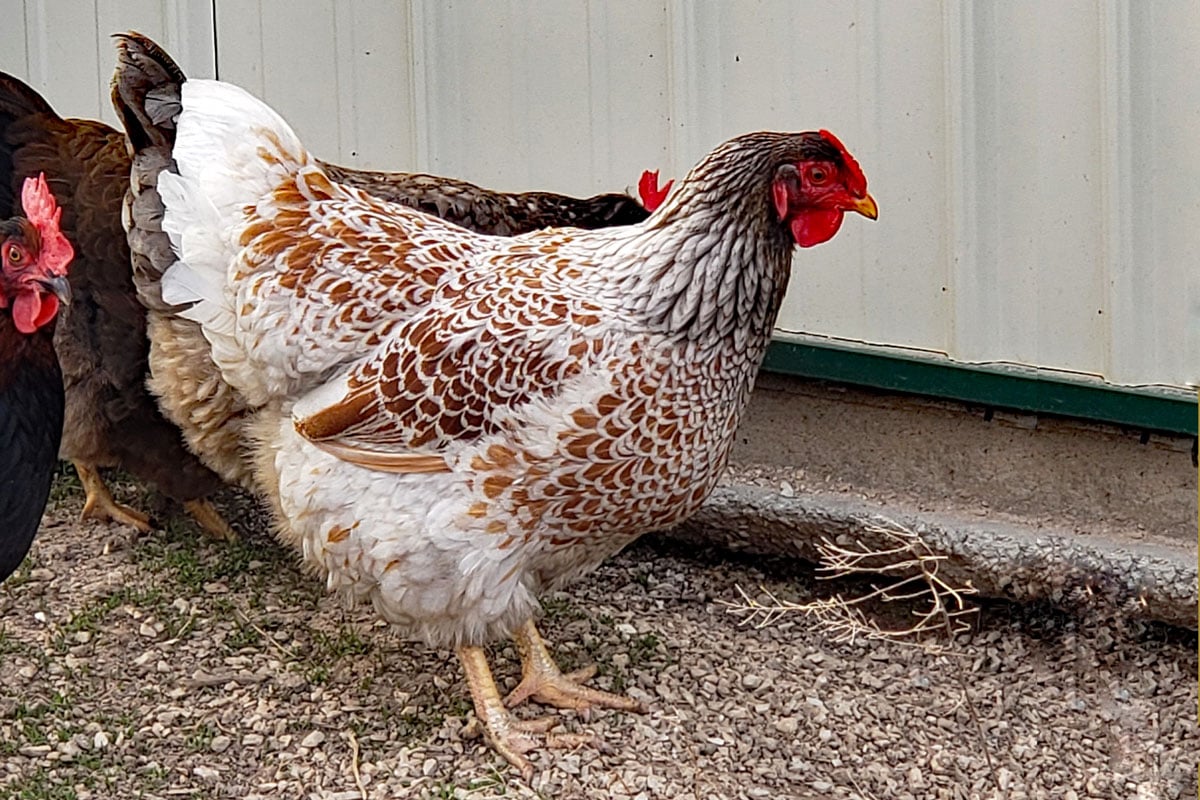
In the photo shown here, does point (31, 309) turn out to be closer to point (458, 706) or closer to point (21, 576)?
point (458, 706)

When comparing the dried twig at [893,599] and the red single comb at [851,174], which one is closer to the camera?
the red single comb at [851,174]

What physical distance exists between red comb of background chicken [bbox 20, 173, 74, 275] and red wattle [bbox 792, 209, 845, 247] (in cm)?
154

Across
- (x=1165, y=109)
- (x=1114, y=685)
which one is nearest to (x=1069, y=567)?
(x=1114, y=685)

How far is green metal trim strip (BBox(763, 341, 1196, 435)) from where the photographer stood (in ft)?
12.6

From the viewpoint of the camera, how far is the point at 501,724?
140 inches

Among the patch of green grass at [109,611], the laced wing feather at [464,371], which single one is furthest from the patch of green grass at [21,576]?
A: the laced wing feather at [464,371]

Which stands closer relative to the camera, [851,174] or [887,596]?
[851,174]

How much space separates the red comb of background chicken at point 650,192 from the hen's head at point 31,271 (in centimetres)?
169

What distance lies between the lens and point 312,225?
3.61 meters

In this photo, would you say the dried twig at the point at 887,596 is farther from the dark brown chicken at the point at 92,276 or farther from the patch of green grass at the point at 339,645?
the dark brown chicken at the point at 92,276

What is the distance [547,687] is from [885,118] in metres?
1.72

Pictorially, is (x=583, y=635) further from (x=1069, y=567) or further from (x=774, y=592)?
(x=1069, y=567)

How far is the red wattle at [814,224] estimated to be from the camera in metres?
3.37

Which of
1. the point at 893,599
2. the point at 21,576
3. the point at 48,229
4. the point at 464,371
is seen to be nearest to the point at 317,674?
the point at 464,371
